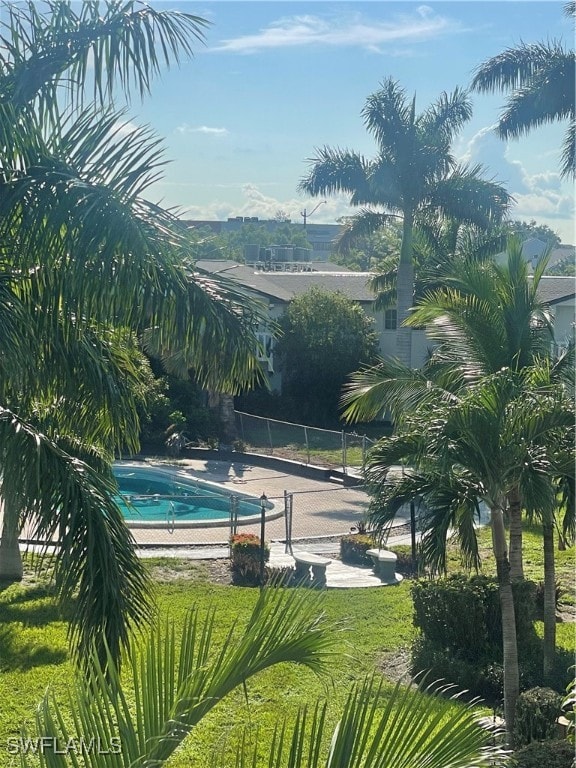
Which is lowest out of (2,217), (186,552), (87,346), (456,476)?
(186,552)

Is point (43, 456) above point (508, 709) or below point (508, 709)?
above

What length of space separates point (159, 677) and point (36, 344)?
11.1ft

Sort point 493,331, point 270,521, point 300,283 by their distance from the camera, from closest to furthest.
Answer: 1. point 493,331
2. point 270,521
3. point 300,283

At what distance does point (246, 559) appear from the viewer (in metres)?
16.5

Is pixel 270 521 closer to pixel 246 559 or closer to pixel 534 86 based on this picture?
pixel 246 559

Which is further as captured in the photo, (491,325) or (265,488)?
(265,488)

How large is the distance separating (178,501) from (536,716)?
13594mm

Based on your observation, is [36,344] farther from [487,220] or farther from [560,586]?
[487,220]

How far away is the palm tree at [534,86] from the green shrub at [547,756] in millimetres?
17001

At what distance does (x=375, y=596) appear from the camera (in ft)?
50.5

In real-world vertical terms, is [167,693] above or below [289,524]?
above

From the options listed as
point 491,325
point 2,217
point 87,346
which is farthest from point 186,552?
point 2,217
